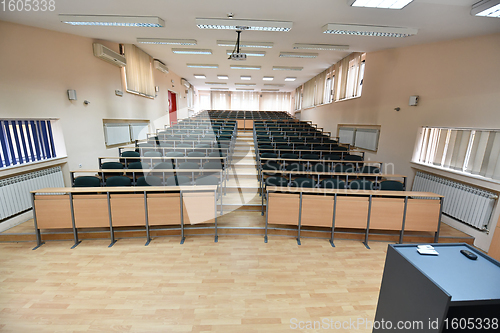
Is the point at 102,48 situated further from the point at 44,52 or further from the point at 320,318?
the point at 320,318

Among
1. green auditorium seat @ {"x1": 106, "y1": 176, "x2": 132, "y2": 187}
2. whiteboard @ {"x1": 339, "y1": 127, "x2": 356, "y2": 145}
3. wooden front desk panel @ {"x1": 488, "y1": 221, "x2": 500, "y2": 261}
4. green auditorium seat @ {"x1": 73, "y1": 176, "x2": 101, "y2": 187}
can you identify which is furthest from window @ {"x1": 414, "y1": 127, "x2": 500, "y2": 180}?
green auditorium seat @ {"x1": 73, "y1": 176, "x2": 101, "y2": 187}

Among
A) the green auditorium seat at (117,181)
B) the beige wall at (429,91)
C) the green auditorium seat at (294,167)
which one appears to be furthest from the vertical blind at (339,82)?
the green auditorium seat at (117,181)

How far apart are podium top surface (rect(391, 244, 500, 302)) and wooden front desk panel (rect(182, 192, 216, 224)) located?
2521mm

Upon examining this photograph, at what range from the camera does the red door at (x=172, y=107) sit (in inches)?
457

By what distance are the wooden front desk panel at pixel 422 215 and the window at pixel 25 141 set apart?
6640mm

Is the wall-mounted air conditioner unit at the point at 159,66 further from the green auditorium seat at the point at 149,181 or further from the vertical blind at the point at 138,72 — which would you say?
the green auditorium seat at the point at 149,181

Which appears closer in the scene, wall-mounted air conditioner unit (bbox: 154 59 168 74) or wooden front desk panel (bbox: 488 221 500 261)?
wooden front desk panel (bbox: 488 221 500 261)

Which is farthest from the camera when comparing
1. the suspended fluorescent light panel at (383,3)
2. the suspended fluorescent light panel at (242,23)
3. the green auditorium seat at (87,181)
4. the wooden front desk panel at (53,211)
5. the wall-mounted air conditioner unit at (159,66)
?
the wall-mounted air conditioner unit at (159,66)

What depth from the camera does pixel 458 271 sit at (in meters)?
1.23

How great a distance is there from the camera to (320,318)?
2072 millimetres

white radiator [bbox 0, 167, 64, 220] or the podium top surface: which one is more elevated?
the podium top surface

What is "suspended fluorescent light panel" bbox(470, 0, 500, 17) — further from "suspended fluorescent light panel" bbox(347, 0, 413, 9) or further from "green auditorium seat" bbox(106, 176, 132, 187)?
"green auditorium seat" bbox(106, 176, 132, 187)

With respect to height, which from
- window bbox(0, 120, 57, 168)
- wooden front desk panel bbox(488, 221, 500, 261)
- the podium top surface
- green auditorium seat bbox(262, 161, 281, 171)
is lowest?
wooden front desk panel bbox(488, 221, 500, 261)

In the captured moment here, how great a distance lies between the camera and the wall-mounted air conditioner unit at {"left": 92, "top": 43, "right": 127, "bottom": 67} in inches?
214
